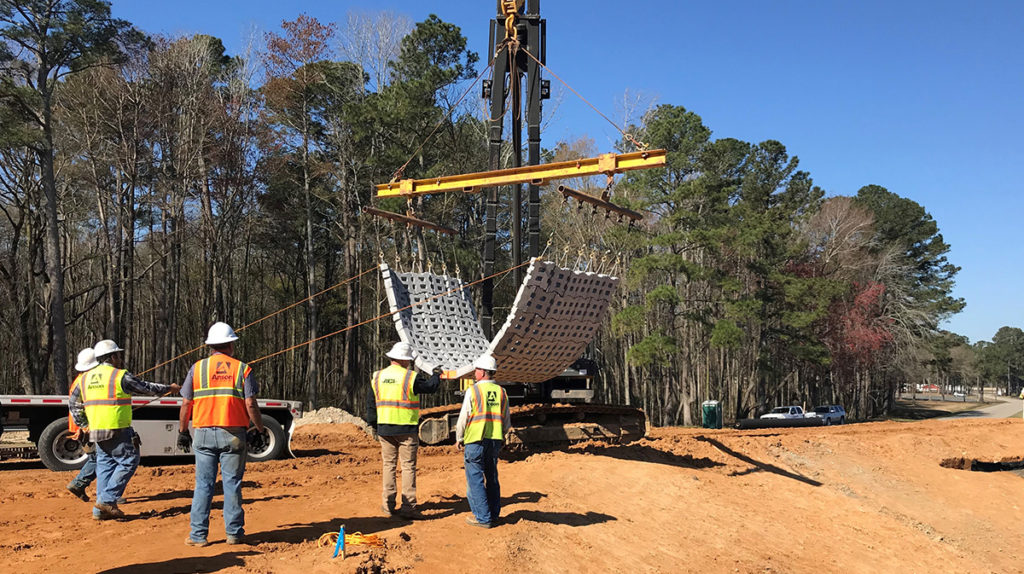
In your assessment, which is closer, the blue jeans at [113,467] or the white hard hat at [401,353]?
the blue jeans at [113,467]

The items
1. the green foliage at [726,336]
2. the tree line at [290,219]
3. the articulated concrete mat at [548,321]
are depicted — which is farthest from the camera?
the green foliage at [726,336]

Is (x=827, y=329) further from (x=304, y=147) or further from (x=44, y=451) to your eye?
(x=44, y=451)

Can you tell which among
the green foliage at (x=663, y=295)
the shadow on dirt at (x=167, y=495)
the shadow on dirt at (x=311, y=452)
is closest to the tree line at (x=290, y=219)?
the green foliage at (x=663, y=295)

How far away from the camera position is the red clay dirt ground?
20.7ft

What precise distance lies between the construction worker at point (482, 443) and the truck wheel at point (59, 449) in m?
6.97

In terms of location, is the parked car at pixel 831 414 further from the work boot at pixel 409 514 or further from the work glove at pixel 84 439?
the work glove at pixel 84 439

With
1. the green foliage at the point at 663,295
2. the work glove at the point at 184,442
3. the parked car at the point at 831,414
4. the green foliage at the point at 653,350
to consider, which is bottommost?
the parked car at the point at 831,414

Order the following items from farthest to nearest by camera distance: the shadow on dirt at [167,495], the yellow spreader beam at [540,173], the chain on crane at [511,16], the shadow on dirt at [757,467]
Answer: the shadow on dirt at [757,467]
the chain on crane at [511,16]
the yellow spreader beam at [540,173]
the shadow on dirt at [167,495]

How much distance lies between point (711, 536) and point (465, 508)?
10.1ft

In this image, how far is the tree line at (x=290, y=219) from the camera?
2431 centimetres

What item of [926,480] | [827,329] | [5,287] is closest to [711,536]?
[926,480]

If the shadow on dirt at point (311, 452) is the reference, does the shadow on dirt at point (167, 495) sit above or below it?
above

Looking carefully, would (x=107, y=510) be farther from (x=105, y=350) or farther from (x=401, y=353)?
(x=401, y=353)

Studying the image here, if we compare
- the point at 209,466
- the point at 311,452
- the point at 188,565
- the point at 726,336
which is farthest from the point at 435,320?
the point at 726,336
